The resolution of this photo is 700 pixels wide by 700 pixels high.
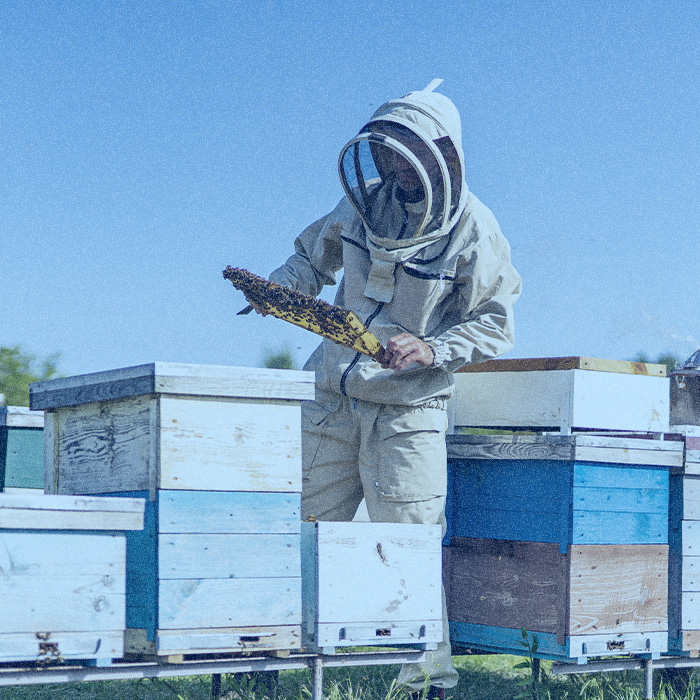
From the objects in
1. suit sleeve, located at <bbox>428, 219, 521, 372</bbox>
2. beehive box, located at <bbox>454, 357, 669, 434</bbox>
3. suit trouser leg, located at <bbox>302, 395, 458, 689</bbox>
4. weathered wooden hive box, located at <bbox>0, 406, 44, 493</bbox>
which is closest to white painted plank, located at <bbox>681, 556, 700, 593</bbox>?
beehive box, located at <bbox>454, 357, 669, 434</bbox>

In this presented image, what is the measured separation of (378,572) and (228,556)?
24.7 inches

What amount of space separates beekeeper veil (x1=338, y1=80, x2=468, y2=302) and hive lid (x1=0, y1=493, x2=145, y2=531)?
5.79 ft

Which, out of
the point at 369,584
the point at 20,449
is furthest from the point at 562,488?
the point at 20,449

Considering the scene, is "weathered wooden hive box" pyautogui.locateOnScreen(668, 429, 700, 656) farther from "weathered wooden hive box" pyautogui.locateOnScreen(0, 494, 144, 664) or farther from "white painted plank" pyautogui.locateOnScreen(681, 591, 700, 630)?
"weathered wooden hive box" pyautogui.locateOnScreen(0, 494, 144, 664)

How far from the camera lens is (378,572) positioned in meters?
3.93

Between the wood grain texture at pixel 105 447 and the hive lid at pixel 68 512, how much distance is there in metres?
0.18

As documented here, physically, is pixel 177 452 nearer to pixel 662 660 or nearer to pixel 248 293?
pixel 248 293

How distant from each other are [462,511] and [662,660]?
1173 mm

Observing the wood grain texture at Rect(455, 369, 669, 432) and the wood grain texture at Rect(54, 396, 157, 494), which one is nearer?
the wood grain texture at Rect(54, 396, 157, 494)

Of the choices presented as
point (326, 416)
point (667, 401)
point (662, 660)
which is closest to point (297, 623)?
point (326, 416)

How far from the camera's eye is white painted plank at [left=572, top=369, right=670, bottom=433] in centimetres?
497

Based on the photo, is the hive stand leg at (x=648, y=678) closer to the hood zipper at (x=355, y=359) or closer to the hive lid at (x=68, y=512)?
the hood zipper at (x=355, y=359)

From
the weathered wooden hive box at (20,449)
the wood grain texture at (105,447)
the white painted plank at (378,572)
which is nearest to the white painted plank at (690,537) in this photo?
the white painted plank at (378,572)

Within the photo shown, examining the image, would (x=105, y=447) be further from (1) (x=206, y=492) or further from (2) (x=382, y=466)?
(2) (x=382, y=466)
